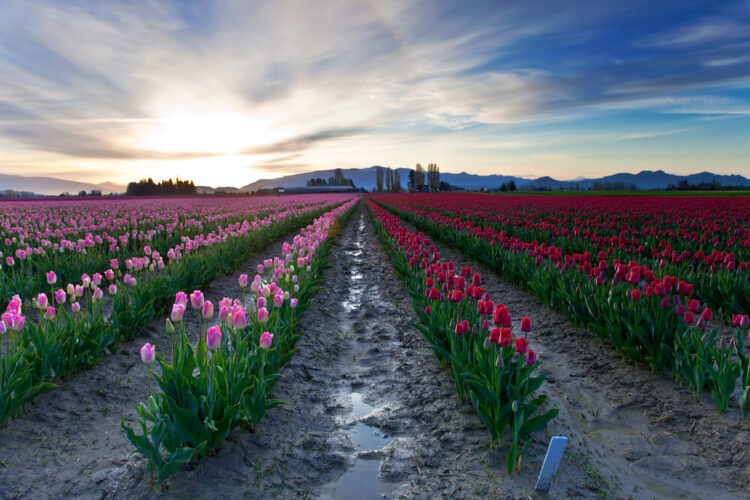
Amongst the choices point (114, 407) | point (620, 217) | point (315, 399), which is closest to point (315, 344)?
point (315, 399)

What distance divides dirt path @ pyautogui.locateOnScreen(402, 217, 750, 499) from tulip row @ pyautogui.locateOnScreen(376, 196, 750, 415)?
206 mm

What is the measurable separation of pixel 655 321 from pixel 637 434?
4.41 ft

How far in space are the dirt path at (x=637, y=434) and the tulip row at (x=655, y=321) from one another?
0.68ft

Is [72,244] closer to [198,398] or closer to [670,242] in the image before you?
[198,398]

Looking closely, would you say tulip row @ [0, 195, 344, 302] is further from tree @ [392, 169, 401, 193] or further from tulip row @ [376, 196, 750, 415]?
tree @ [392, 169, 401, 193]

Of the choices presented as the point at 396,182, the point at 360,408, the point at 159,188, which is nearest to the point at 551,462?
the point at 360,408

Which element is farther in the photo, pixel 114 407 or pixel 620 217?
pixel 620 217

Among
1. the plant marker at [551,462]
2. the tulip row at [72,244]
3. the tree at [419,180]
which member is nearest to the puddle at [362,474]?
the plant marker at [551,462]

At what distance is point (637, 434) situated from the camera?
3.29 metres

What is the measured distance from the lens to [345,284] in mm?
8875

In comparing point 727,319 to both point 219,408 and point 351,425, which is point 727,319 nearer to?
point 351,425

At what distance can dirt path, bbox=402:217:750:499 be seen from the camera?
2.70 meters

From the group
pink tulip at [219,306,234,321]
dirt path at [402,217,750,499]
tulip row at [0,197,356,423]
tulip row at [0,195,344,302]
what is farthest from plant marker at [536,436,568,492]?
tulip row at [0,195,344,302]

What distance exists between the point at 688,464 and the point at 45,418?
4.89 meters
